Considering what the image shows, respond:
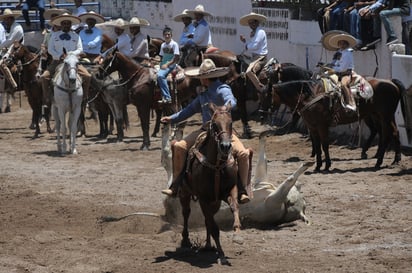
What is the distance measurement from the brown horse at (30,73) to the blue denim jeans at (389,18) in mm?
9134

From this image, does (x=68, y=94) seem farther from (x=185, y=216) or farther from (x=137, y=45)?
(x=185, y=216)

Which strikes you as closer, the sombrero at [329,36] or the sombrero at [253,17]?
the sombrero at [329,36]

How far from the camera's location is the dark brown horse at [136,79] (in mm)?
21516

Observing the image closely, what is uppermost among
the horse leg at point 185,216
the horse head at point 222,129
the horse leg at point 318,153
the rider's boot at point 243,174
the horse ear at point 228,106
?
the horse ear at point 228,106

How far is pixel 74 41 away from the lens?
2120 centimetres

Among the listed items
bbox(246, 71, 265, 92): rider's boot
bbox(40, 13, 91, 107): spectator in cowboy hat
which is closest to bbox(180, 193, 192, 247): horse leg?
bbox(246, 71, 265, 92): rider's boot

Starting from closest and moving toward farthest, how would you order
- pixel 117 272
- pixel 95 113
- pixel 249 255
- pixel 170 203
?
1. pixel 117 272
2. pixel 249 255
3. pixel 170 203
4. pixel 95 113

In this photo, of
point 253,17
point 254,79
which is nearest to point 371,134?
point 254,79

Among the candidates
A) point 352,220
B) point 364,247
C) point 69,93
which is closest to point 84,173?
point 69,93

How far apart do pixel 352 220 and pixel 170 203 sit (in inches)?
91.8

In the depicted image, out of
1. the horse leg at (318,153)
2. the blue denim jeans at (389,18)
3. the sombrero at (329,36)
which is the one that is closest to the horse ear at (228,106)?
the horse leg at (318,153)

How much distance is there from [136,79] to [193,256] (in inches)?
445

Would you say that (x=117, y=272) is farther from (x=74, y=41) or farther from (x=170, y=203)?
(x=74, y=41)

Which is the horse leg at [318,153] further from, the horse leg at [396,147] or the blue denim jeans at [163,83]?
the blue denim jeans at [163,83]
